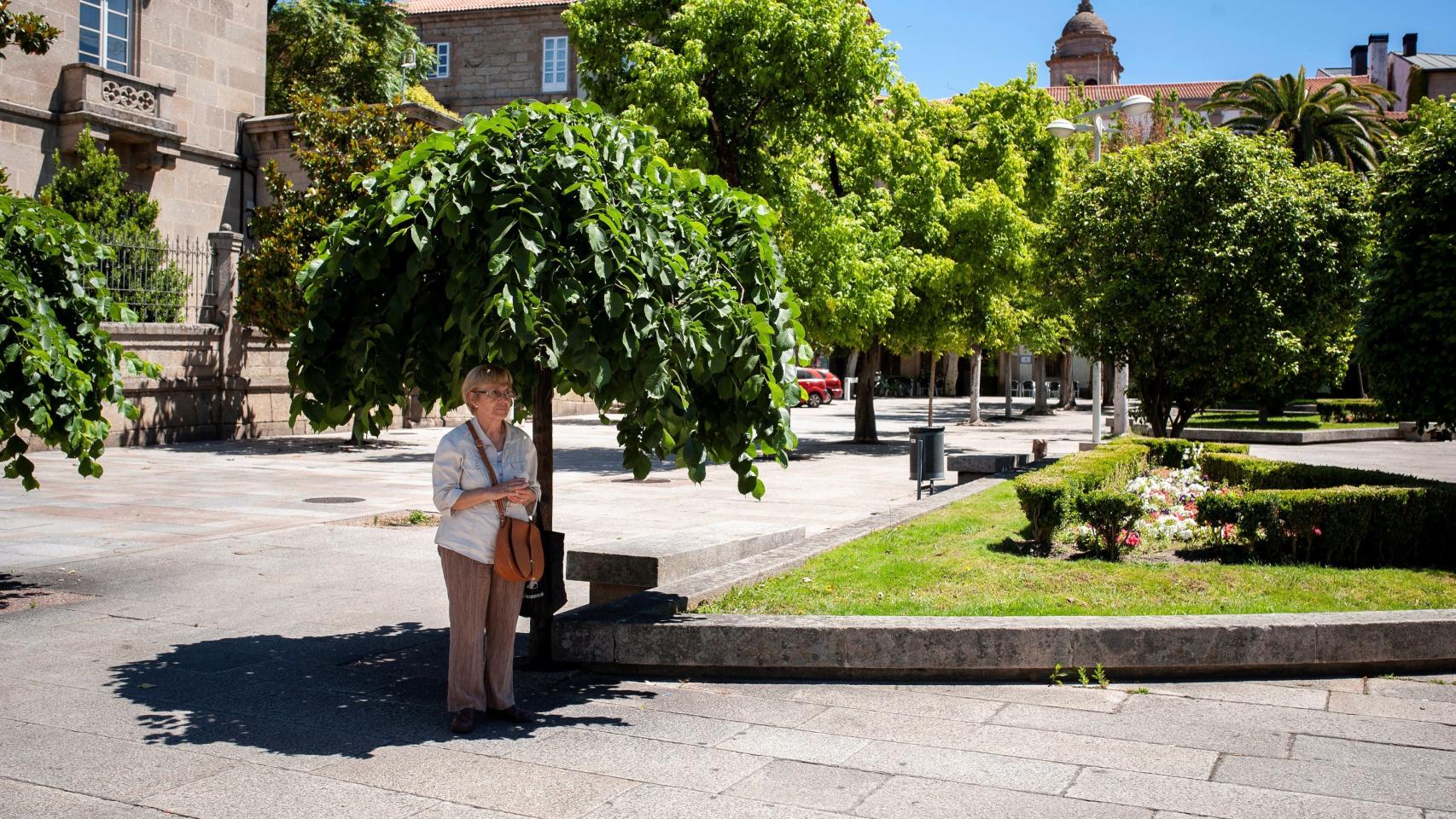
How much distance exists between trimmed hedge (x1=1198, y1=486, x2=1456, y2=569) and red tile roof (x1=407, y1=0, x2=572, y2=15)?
41.7 meters

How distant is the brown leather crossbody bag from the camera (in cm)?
527

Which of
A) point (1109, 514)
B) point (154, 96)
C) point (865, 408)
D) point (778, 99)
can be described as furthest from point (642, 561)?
point (154, 96)

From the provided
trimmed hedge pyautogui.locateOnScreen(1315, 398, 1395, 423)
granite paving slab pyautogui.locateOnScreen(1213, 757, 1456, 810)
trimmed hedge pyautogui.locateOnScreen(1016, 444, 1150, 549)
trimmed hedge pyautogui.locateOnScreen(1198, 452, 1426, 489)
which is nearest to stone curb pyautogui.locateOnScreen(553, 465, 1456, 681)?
granite paving slab pyautogui.locateOnScreen(1213, 757, 1456, 810)

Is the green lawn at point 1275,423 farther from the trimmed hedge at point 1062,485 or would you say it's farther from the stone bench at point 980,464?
the trimmed hedge at point 1062,485

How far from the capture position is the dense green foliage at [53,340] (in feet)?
23.7

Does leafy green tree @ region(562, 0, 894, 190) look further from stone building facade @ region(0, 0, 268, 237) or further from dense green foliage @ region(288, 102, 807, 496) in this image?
dense green foliage @ region(288, 102, 807, 496)

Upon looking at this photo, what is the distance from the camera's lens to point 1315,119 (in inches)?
1540

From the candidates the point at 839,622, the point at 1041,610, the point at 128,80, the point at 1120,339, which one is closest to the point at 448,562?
the point at 839,622

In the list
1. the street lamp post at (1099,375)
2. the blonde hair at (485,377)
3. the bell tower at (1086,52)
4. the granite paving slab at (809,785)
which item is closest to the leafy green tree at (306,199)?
the street lamp post at (1099,375)

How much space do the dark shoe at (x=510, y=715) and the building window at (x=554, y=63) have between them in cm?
4516

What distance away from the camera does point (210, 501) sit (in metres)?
13.6

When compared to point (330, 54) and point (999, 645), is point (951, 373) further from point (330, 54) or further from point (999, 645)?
point (999, 645)

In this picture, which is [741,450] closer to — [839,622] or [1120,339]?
[839,622]

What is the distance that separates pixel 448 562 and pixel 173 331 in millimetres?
18906
